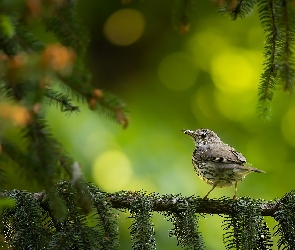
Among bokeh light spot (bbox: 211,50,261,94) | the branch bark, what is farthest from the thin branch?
bokeh light spot (bbox: 211,50,261,94)

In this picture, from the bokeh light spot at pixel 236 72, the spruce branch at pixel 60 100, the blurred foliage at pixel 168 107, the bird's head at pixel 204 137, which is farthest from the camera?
the bokeh light spot at pixel 236 72

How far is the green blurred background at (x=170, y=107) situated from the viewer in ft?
13.2

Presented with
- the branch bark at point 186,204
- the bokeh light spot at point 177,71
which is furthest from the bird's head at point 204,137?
the branch bark at point 186,204

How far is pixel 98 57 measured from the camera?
5.32 m

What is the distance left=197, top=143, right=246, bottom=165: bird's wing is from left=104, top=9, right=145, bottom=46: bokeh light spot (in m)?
1.97

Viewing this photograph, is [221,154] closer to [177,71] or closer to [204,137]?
[204,137]

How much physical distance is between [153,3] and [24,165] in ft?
12.8

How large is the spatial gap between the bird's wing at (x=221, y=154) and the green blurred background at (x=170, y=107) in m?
0.51

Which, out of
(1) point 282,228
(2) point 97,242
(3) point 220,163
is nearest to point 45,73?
(2) point 97,242

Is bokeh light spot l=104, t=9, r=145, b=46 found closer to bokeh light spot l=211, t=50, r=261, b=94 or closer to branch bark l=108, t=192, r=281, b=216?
bokeh light spot l=211, t=50, r=261, b=94

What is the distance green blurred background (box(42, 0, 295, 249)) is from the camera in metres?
4.02

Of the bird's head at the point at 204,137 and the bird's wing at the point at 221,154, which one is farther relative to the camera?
the bird's head at the point at 204,137

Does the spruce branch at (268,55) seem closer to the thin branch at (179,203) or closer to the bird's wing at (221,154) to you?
the thin branch at (179,203)

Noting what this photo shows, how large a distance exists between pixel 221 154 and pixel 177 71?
72.1 inches
